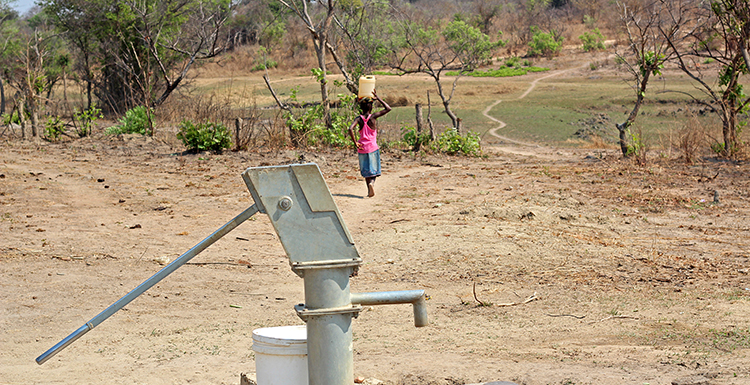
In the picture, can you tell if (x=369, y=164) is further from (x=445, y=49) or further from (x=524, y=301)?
(x=445, y=49)

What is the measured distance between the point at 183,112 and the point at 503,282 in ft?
39.5

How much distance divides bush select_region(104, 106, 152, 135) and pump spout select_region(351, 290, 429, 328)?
12996 millimetres

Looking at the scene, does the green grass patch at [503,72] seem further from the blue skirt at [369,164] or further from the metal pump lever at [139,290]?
the metal pump lever at [139,290]

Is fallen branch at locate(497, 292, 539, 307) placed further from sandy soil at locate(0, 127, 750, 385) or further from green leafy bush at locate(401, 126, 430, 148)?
green leafy bush at locate(401, 126, 430, 148)

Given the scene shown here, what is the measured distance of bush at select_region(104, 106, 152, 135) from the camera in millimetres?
14289

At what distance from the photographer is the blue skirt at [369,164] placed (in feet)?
28.8

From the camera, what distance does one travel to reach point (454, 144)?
536 inches

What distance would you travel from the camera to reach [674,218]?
7.71 meters

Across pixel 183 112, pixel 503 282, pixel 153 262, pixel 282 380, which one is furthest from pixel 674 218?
pixel 183 112

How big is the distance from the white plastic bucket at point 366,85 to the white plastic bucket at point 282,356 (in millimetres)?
5916

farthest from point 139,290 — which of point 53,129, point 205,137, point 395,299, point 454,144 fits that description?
point 53,129

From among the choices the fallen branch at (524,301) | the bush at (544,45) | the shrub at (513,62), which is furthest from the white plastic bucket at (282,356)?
the bush at (544,45)

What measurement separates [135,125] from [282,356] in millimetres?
13075

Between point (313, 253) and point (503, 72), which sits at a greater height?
point (313, 253)
